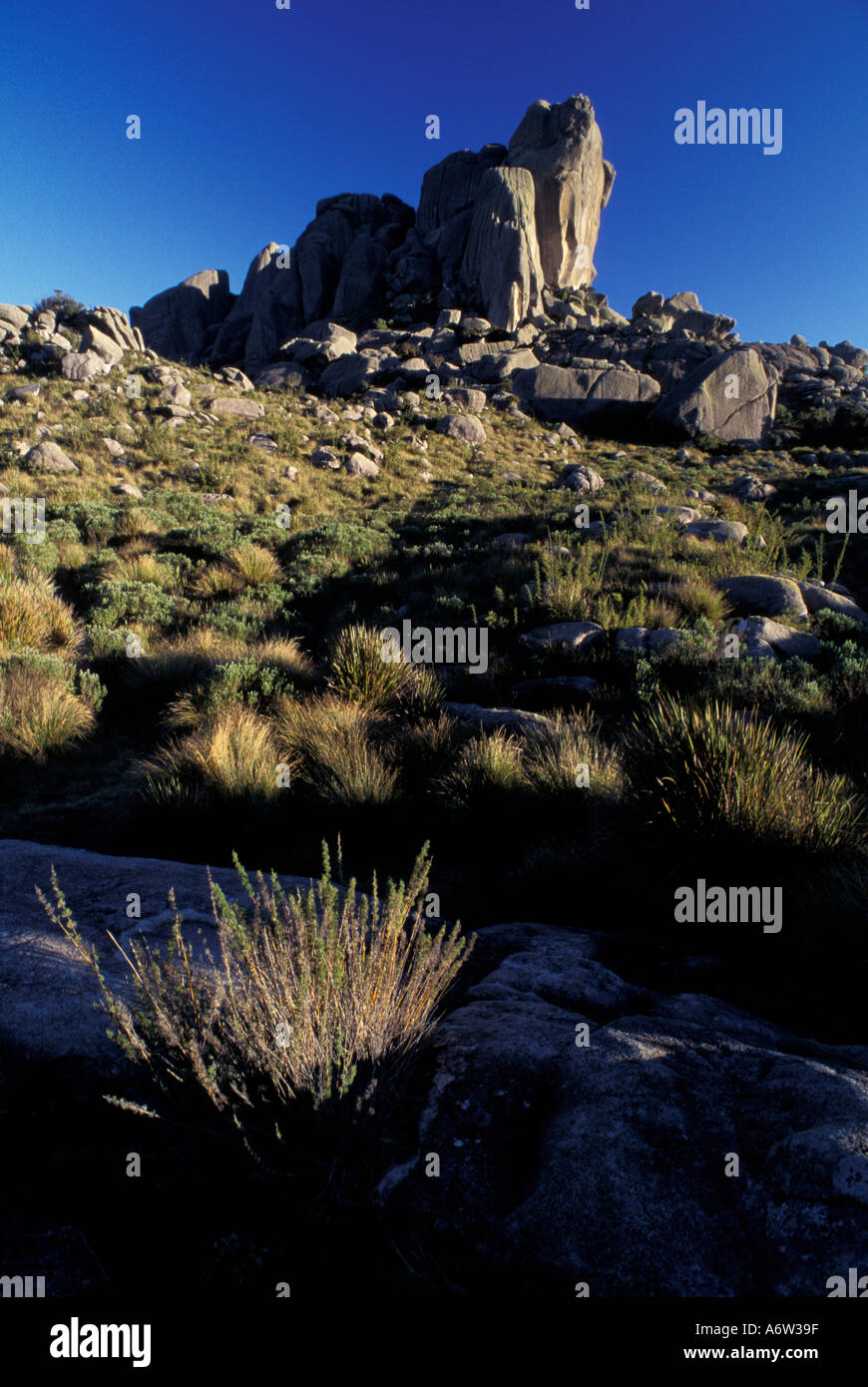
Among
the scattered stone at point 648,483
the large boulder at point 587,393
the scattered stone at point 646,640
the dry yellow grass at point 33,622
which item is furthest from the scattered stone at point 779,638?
the large boulder at point 587,393

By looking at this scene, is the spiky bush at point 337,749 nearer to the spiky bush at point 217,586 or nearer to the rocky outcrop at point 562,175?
the spiky bush at point 217,586

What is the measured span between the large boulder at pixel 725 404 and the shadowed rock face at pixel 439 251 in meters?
25.1

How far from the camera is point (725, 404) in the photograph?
31859 millimetres

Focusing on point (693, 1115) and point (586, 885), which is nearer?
point (693, 1115)

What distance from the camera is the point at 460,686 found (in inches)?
322

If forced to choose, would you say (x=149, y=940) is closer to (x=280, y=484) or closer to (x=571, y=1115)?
(x=571, y=1115)

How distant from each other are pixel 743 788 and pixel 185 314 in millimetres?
78608

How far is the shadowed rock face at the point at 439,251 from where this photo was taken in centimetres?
5388

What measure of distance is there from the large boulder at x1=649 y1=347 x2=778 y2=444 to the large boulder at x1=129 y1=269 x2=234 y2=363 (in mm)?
50942

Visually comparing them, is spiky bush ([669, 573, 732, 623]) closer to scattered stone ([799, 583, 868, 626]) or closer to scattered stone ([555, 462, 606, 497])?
scattered stone ([799, 583, 868, 626])

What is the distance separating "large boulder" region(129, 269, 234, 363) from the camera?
6391cm

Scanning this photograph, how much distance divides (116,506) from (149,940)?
1520cm
